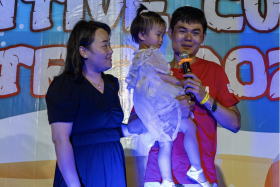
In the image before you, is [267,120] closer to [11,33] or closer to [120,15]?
[120,15]

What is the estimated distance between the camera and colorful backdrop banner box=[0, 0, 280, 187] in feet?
10.4

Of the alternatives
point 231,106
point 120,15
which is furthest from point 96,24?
point 120,15

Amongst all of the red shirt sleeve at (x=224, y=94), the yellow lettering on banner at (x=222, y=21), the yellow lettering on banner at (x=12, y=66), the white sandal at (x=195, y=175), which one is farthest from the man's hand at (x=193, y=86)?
the yellow lettering on banner at (x=12, y=66)

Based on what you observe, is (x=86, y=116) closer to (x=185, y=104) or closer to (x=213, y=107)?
(x=185, y=104)

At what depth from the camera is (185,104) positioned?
1612 mm

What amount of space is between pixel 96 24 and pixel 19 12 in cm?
194

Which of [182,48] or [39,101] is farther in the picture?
[39,101]

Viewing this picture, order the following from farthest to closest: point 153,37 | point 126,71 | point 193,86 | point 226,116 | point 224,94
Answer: point 126,71 → point 153,37 → point 224,94 → point 226,116 → point 193,86

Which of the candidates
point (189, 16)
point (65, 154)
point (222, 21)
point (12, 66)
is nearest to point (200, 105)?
point (189, 16)

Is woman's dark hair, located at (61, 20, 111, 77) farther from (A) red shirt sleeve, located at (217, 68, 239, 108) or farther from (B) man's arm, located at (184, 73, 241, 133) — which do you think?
(A) red shirt sleeve, located at (217, 68, 239, 108)

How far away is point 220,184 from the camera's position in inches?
123

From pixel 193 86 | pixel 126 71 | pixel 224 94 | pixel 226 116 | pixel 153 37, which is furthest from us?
pixel 126 71

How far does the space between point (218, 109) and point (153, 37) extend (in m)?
0.69

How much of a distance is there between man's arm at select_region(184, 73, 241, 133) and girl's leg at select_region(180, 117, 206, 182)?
0.46 feet
